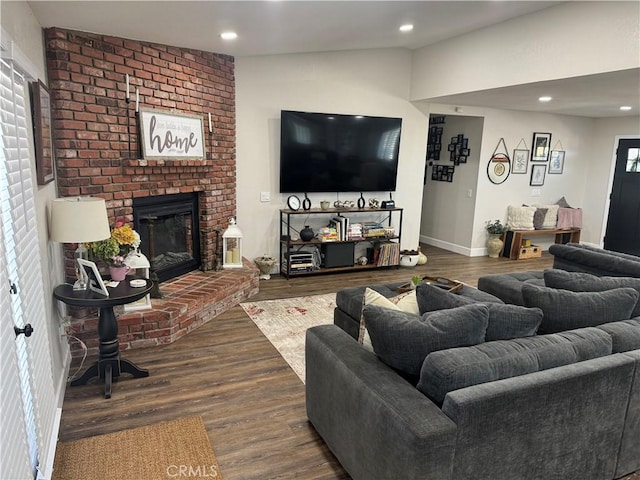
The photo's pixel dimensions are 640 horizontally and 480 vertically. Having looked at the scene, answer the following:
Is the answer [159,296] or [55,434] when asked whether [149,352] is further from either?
[55,434]

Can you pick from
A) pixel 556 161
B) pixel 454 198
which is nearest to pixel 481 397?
pixel 454 198

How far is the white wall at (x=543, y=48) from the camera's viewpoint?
136 inches

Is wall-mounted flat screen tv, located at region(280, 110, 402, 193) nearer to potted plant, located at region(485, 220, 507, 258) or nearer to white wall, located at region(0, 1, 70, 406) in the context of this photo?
potted plant, located at region(485, 220, 507, 258)

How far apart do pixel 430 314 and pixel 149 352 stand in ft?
7.93

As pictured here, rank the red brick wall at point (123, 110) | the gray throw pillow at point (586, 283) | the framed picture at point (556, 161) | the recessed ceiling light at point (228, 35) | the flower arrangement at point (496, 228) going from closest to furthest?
the gray throw pillow at point (586, 283), the red brick wall at point (123, 110), the recessed ceiling light at point (228, 35), the flower arrangement at point (496, 228), the framed picture at point (556, 161)

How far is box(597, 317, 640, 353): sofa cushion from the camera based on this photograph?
215 cm

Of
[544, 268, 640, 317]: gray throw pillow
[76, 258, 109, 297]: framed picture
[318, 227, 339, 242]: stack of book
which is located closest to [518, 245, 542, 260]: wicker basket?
[318, 227, 339, 242]: stack of book

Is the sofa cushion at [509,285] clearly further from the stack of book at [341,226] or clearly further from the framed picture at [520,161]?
the framed picture at [520,161]

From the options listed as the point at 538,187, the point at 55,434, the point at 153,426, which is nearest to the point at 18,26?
the point at 55,434

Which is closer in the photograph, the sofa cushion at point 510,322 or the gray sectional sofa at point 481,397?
the gray sectional sofa at point 481,397

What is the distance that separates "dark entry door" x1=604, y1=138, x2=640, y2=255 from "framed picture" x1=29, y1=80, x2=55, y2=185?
8457mm

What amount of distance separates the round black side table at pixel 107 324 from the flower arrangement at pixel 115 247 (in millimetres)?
174

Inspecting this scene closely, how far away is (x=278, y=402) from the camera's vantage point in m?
2.85

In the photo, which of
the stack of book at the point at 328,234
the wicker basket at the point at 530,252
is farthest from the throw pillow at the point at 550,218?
the stack of book at the point at 328,234
